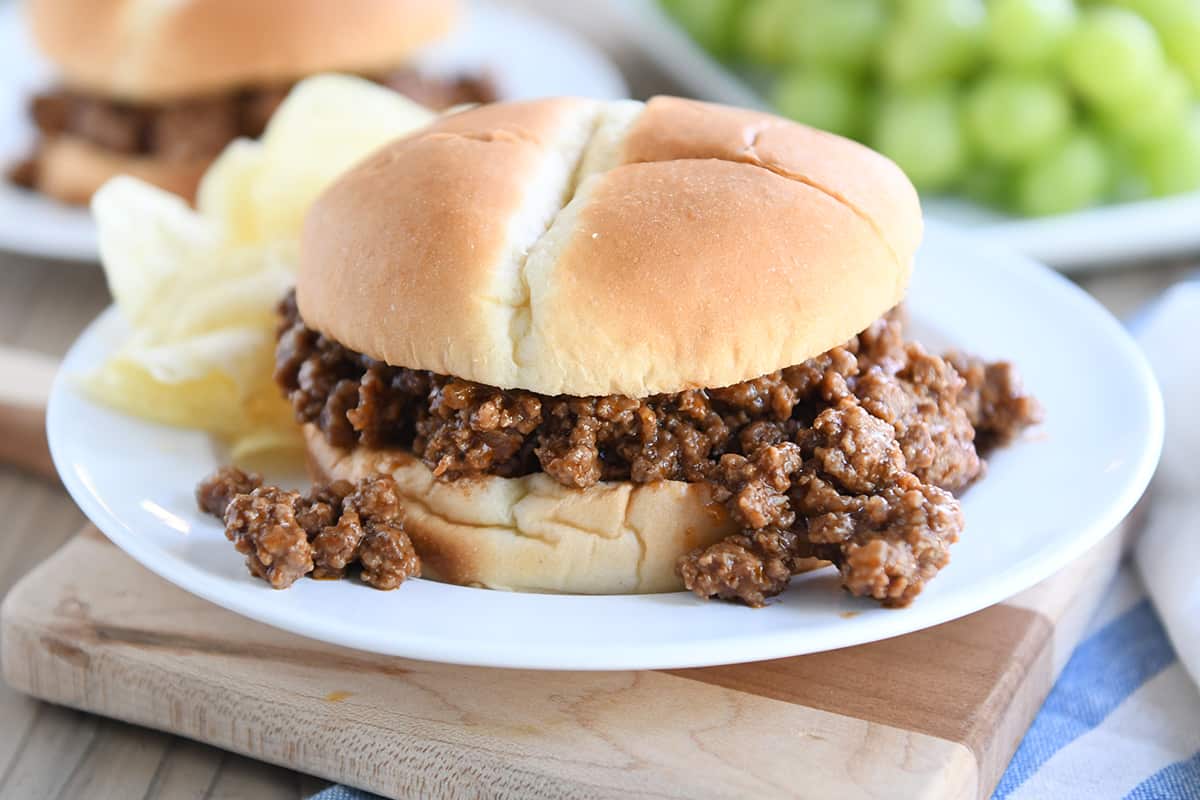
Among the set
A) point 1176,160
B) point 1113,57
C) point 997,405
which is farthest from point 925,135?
point 997,405

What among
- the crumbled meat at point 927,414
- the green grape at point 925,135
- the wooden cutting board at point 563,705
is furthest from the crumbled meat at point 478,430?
the green grape at point 925,135

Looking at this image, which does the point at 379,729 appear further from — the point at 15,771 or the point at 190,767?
the point at 15,771

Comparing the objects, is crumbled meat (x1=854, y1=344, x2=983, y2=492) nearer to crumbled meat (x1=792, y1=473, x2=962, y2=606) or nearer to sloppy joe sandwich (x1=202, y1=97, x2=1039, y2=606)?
sloppy joe sandwich (x1=202, y1=97, x2=1039, y2=606)

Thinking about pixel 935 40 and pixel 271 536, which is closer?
pixel 271 536

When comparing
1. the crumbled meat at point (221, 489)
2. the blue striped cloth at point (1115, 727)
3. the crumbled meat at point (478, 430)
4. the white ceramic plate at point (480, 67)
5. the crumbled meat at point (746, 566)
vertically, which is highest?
the crumbled meat at point (478, 430)

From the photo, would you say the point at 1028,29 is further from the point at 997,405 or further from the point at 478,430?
the point at 478,430

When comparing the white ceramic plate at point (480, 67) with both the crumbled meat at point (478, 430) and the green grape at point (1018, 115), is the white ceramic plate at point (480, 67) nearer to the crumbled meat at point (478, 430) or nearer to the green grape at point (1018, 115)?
the green grape at point (1018, 115)
